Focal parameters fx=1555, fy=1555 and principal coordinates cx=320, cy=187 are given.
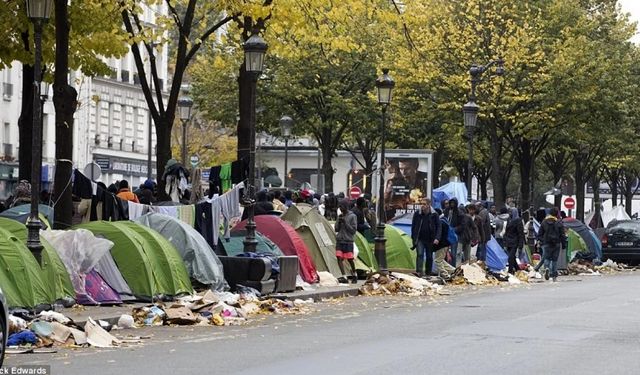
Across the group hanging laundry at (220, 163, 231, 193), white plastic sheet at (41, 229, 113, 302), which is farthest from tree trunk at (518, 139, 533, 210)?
white plastic sheet at (41, 229, 113, 302)

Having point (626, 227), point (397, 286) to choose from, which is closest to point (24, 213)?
point (397, 286)

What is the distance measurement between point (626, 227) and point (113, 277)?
30.0m

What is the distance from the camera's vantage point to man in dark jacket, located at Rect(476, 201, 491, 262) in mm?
36719

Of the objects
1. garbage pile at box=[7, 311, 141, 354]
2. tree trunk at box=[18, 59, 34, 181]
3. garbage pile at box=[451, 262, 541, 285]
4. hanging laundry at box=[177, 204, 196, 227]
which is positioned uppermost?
tree trunk at box=[18, 59, 34, 181]

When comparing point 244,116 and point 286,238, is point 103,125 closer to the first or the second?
point 244,116

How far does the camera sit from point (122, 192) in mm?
27641

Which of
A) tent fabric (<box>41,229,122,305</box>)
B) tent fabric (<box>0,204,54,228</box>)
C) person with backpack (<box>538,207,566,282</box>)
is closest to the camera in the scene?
tent fabric (<box>41,229,122,305</box>)

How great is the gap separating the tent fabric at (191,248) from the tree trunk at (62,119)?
1.30m

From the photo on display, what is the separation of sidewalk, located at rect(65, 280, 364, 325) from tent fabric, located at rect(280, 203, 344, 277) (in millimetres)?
1889

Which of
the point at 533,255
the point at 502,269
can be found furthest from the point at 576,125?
the point at 502,269

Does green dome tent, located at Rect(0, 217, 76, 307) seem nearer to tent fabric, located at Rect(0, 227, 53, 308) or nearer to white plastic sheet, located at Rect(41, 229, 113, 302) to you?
tent fabric, located at Rect(0, 227, 53, 308)

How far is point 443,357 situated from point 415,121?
145 ft

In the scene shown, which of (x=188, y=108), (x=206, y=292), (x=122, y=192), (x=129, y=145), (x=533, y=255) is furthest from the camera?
(x=129, y=145)

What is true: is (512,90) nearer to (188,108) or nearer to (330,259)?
(188,108)
